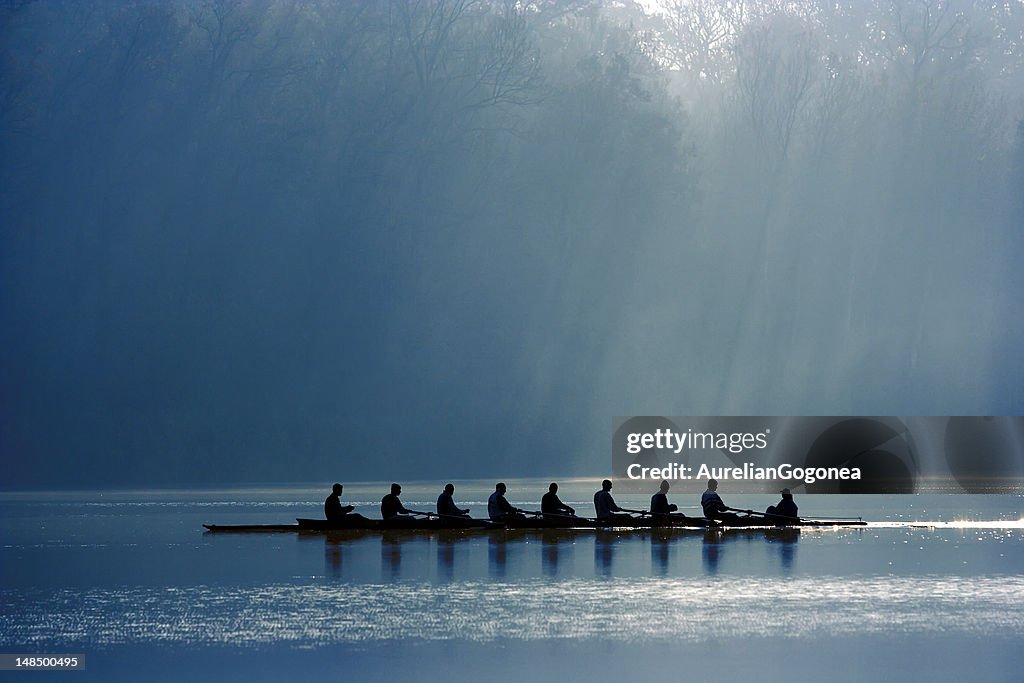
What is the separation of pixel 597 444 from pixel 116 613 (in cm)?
8130

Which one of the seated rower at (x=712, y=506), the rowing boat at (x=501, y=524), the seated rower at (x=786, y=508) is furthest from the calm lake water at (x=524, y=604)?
the seated rower at (x=786, y=508)

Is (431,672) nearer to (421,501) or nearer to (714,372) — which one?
(421,501)

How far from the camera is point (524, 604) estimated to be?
787 inches

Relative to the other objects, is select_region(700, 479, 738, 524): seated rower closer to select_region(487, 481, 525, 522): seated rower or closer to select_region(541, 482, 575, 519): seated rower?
select_region(541, 482, 575, 519): seated rower

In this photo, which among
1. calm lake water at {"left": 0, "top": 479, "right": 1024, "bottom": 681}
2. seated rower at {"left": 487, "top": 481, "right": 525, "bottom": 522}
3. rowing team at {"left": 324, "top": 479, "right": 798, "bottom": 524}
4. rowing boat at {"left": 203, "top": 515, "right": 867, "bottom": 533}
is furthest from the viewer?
seated rower at {"left": 487, "top": 481, "right": 525, "bottom": 522}

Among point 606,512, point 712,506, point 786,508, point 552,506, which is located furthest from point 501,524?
point 786,508

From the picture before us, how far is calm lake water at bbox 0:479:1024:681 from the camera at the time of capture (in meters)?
15.3

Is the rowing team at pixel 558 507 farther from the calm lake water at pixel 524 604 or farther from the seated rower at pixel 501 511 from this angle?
the calm lake water at pixel 524 604

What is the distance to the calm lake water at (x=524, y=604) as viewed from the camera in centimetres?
1528

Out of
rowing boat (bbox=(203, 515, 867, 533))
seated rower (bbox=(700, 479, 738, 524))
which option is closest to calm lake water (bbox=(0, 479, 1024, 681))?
rowing boat (bbox=(203, 515, 867, 533))

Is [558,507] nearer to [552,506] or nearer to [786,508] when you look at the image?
[552,506]

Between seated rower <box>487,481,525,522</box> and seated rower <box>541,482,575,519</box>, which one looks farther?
seated rower <box>541,482,575,519</box>

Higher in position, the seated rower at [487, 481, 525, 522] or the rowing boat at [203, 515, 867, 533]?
the seated rower at [487, 481, 525, 522]

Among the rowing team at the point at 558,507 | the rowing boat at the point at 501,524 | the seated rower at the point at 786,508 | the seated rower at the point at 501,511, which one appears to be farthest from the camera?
the seated rower at the point at 786,508
